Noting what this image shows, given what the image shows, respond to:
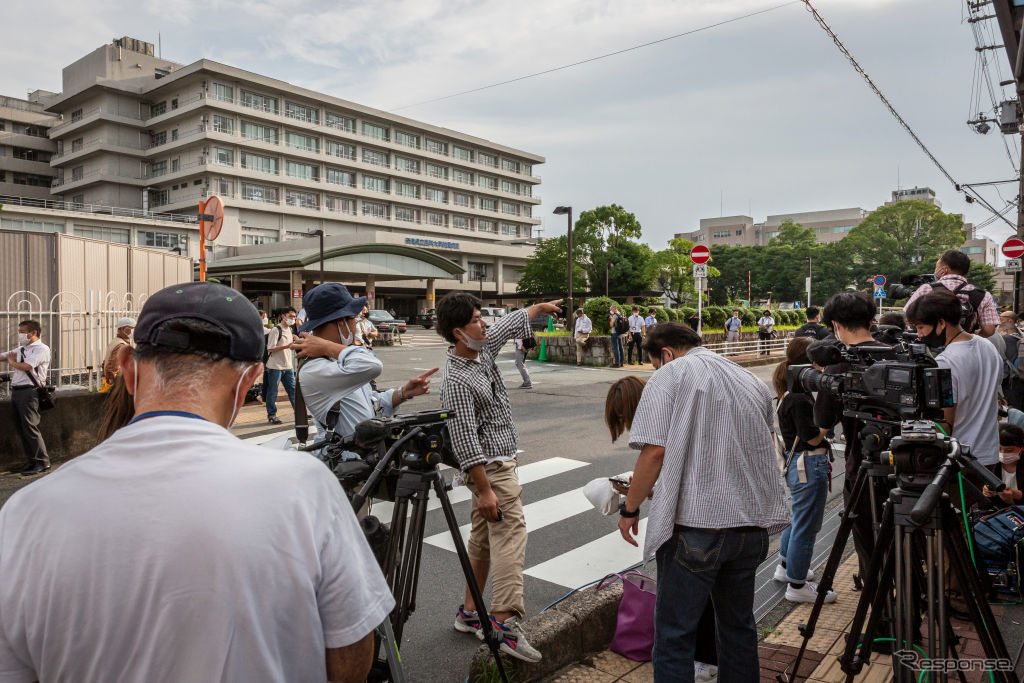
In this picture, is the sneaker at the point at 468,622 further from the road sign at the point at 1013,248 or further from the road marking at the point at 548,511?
the road sign at the point at 1013,248

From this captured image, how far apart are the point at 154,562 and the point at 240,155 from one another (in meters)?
62.7

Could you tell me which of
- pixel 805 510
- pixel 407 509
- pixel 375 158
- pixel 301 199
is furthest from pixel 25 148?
pixel 805 510

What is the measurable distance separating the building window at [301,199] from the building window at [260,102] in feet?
24.7

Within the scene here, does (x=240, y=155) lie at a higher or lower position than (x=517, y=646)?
higher

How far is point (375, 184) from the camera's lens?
6806 centimetres

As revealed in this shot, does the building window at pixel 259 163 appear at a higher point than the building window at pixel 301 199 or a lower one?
higher

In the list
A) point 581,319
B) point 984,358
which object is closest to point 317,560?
point 984,358

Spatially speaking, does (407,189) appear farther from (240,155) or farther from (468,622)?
(468,622)

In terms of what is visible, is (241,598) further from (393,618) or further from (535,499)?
(535,499)

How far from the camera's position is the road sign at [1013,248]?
13266 millimetres

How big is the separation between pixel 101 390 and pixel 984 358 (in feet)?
34.5

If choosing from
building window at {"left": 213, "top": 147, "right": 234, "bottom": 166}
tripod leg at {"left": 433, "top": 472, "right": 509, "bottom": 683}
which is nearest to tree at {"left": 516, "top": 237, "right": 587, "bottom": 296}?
building window at {"left": 213, "top": 147, "right": 234, "bottom": 166}

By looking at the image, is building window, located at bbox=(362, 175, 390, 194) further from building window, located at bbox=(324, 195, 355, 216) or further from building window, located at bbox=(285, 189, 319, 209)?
building window, located at bbox=(285, 189, 319, 209)

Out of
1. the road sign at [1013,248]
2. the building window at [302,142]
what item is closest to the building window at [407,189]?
the building window at [302,142]
